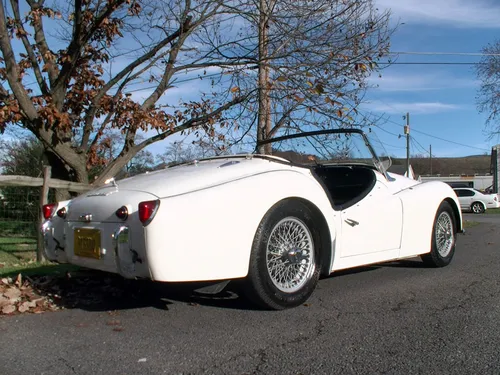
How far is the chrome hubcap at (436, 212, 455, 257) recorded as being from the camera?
5.81 metres

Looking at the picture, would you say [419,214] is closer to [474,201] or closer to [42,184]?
[42,184]

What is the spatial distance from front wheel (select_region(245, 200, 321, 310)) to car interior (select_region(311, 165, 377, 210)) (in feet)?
4.01

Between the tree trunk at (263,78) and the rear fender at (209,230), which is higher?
the tree trunk at (263,78)

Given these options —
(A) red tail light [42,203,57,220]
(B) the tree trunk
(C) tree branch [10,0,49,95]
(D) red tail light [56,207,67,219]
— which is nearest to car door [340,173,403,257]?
(D) red tail light [56,207,67,219]

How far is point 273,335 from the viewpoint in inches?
133

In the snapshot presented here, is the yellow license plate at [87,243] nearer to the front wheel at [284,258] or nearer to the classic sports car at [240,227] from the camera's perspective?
the classic sports car at [240,227]

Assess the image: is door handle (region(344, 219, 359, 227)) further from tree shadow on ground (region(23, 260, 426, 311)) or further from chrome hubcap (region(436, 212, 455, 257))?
chrome hubcap (region(436, 212, 455, 257))

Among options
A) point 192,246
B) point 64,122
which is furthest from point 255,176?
point 64,122

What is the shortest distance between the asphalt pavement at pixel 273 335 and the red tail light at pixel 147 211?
2.67 feet

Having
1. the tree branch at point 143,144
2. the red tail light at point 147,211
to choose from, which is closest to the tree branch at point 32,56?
the tree branch at point 143,144

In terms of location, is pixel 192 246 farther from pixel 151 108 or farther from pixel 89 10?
pixel 89 10

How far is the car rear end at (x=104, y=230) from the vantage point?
11.1 ft

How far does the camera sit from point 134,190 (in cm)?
383

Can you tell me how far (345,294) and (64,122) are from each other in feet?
14.7
